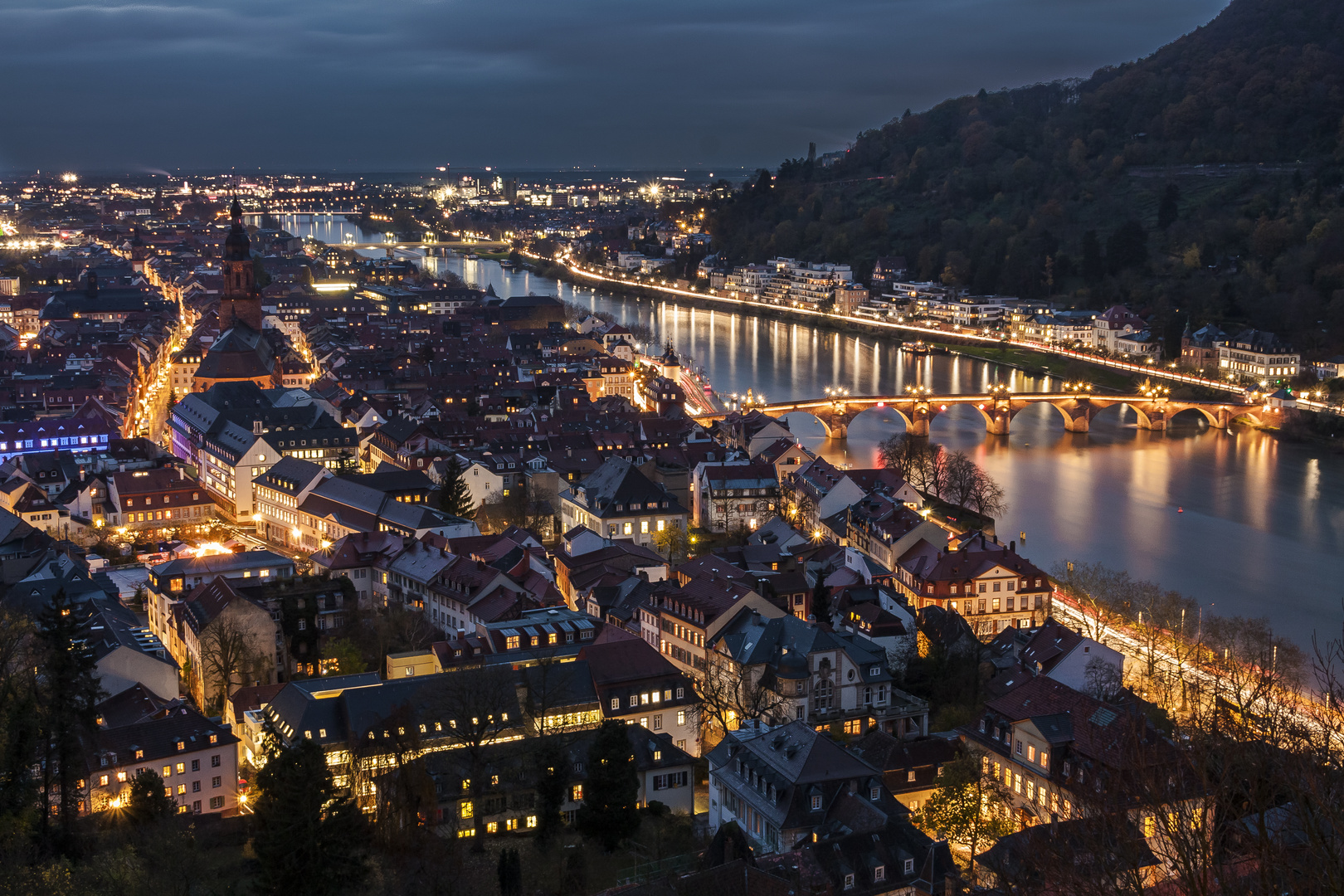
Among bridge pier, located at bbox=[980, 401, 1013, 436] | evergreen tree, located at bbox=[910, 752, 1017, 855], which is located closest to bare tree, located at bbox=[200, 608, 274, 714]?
evergreen tree, located at bbox=[910, 752, 1017, 855]

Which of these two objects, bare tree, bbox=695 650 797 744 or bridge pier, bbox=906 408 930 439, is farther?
bridge pier, bbox=906 408 930 439

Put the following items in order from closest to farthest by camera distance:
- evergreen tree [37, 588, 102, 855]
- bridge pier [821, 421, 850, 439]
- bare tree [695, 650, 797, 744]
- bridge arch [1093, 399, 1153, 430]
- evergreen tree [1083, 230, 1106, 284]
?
evergreen tree [37, 588, 102, 855] < bare tree [695, 650, 797, 744] < bridge pier [821, 421, 850, 439] < bridge arch [1093, 399, 1153, 430] < evergreen tree [1083, 230, 1106, 284]

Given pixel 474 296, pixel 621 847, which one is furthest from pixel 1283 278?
pixel 621 847

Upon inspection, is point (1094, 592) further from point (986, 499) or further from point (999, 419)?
point (999, 419)

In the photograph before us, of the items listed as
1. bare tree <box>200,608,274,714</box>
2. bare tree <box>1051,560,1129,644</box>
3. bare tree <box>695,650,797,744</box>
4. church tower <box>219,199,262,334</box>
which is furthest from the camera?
church tower <box>219,199,262,334</box>

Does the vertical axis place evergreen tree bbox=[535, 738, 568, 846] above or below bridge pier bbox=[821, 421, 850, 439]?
above

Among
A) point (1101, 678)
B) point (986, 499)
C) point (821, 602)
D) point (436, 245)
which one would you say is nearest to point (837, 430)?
point (986, 499)

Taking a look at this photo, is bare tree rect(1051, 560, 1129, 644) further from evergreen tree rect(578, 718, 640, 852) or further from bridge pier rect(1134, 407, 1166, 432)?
bridge pier rect(1134, 407, 1166, 432)
